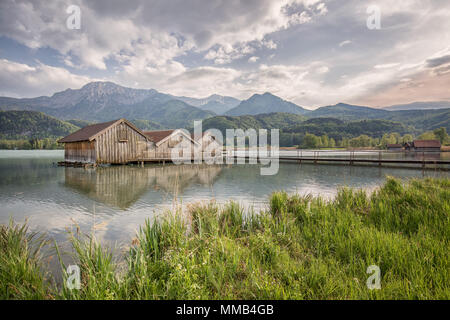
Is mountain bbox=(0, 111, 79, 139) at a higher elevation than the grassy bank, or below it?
higher

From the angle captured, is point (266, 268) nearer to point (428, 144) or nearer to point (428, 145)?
point (428, 145)

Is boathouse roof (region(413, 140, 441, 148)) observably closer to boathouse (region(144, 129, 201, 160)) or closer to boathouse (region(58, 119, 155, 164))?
boathouse (region(144, 129, 201, 160))

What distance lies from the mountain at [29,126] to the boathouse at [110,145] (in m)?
159

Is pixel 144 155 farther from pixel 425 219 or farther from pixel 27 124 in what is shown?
pixel 27 124

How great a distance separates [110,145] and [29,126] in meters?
192

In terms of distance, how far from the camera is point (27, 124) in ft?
536

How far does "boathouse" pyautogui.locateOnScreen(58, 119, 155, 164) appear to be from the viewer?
92.2 feet

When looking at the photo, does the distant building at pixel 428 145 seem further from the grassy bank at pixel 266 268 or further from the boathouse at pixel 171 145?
the grassy bank at pixel 266 268

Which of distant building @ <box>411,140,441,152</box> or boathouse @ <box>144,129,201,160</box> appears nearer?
boathouse @ <box>144,129,201,160</box>

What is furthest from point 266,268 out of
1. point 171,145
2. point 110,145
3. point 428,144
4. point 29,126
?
point 29,126

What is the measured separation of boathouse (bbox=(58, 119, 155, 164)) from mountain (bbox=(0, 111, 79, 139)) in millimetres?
158618

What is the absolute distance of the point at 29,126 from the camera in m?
162

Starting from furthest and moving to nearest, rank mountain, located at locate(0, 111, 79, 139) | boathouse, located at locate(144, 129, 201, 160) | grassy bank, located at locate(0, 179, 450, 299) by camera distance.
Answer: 1. mountain, located at locate(0, 111, 79, 139)
2. boathouse, located at locate(144, 129, 201, 160)
3. grassy bank, located at locate(0, 179, 450, 299)

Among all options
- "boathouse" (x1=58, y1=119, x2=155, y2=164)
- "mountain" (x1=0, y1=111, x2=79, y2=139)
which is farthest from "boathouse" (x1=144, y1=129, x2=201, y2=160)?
"mountain" (x1=0, y1=111, x2=79, y2=139)
